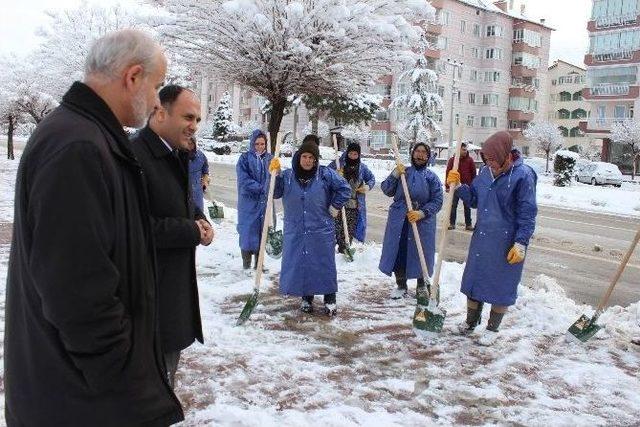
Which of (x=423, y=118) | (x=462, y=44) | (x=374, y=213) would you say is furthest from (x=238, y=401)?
(x=462, y=44)

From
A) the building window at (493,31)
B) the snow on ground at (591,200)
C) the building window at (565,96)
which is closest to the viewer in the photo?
the snow on ground at (591,200)

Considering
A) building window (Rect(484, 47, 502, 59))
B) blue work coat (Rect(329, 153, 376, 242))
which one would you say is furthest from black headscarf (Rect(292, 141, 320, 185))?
building window (Rect(484, 47, 502, 59))

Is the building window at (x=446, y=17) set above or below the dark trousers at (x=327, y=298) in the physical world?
above

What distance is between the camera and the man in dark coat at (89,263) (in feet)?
5.07

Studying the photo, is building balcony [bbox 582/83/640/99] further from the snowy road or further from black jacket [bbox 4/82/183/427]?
black jacket [bbox 4/82/183/427]

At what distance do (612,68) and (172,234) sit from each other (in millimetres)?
52959

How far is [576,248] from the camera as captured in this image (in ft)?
34.8

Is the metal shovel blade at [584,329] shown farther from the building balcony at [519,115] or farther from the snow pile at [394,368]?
the building balcony at [519,115]

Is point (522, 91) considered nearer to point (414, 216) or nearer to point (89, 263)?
point (414, 216)

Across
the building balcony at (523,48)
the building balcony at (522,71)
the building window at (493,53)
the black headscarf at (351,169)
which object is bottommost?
the black headscarf at (351,169)

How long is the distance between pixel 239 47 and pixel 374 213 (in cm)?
701

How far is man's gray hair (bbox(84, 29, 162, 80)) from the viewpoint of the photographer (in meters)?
1.77

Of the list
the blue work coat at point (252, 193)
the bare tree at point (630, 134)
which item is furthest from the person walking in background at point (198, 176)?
the bare tree at point (630, 134)

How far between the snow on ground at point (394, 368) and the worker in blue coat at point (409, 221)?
0.35 metres
